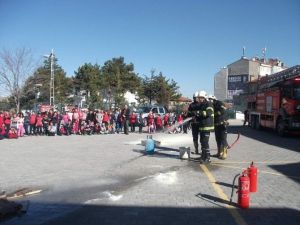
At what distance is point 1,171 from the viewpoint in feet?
34.9

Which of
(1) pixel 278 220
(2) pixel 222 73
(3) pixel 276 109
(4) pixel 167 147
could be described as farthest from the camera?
(2) pixel 222 73

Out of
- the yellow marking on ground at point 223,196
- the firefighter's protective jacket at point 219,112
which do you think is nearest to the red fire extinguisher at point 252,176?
the yellow marking on ground at point 223,196

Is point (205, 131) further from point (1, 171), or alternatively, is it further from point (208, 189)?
point (1, 171)

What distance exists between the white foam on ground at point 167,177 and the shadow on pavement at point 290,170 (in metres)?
2.73


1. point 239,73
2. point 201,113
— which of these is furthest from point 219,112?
point 239,73

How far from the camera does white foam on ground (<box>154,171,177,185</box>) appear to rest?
9.31m

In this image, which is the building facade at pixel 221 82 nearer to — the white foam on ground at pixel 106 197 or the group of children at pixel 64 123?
the group of children at pixel 64 123

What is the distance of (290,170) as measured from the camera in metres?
11.1

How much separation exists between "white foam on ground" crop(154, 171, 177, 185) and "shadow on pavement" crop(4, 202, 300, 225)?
2248 millimetres

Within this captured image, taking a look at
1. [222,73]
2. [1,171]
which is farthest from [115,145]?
[222,73]

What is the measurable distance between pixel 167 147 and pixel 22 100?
137 ft

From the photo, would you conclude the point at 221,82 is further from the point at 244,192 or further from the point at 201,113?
the point at 244,192

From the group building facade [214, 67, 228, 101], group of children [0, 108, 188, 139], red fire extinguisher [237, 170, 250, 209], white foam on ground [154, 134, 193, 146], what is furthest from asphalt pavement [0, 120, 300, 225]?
building facade [214, 67, 228, 101]

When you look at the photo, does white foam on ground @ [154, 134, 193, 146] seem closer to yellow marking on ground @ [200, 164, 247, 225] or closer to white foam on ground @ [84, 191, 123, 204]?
yellow marking on ground @ [200, 164, 247, 225]
